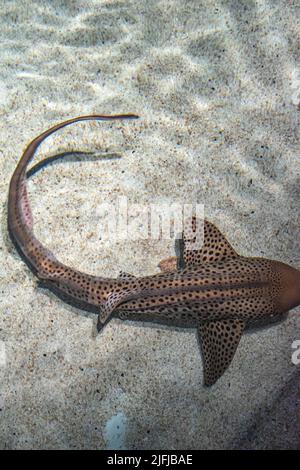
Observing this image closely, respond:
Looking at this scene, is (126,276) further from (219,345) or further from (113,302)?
(219,345)

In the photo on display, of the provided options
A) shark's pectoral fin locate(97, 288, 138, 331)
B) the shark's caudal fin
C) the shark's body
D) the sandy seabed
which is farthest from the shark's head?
→ shark's pectoral fin locate(97, 288, 138, 331)

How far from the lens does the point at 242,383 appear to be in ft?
13.5

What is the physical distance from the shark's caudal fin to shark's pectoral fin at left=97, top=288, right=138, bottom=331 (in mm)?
638

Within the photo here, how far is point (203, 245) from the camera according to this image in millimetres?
4484

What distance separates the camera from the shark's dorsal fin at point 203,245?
444cm

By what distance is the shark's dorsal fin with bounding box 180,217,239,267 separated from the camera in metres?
4.44

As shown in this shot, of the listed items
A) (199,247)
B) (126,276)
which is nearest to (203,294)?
(199,247)

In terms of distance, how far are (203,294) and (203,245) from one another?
68cm

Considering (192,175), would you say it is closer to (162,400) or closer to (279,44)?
(279,44)

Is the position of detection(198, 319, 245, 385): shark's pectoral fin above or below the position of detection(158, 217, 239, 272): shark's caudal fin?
below

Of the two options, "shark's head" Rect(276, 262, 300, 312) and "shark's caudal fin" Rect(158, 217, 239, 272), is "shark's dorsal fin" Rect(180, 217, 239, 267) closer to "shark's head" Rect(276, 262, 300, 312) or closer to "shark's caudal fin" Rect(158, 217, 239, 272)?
"shark's caudal fin" Rect(158, 217, 239, 272)
